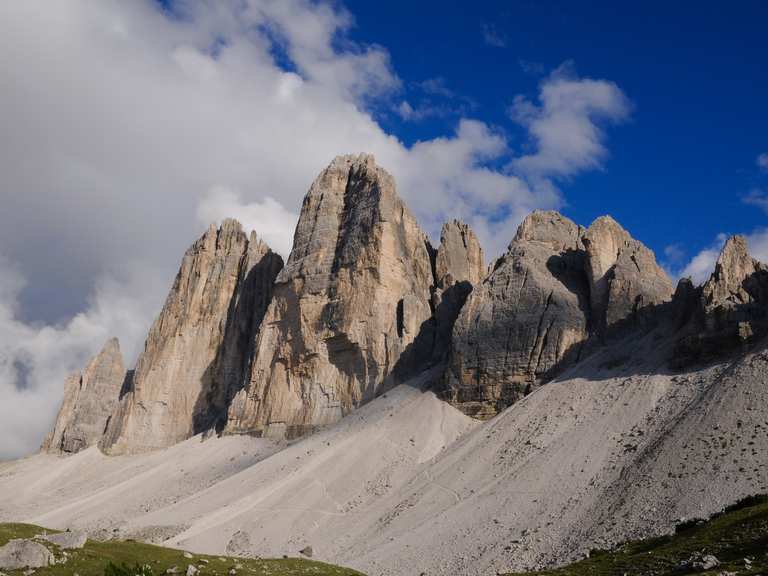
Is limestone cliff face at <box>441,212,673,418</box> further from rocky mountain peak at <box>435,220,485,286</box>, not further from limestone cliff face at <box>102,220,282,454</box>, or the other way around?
limestone cliff face at <box>102,220,282,454</box>

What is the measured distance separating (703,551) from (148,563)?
18.8m

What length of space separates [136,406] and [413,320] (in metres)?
37.8

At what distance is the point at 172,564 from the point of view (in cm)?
2797

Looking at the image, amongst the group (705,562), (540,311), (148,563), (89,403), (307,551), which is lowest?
(705,562)

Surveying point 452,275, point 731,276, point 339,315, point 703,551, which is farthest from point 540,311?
point 703,551

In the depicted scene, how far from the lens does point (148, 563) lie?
27.3 meters

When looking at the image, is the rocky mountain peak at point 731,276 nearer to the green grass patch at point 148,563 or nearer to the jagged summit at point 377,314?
the jagged summit at point 377,314

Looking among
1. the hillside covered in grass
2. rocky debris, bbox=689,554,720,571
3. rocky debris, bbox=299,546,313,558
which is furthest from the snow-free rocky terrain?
rocky debris, bbox=689,554,720,571

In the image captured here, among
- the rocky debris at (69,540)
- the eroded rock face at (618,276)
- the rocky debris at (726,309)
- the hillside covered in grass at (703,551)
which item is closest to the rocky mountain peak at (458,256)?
the eroded rock face at (618,276)

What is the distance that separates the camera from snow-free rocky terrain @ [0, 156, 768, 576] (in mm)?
42344

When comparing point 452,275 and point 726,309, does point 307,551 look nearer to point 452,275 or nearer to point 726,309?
point 726,309

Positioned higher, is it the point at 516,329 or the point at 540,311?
the point at 540,311

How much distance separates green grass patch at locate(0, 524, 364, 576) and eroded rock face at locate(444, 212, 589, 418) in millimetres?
32178

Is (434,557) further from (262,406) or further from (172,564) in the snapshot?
(262,406)
